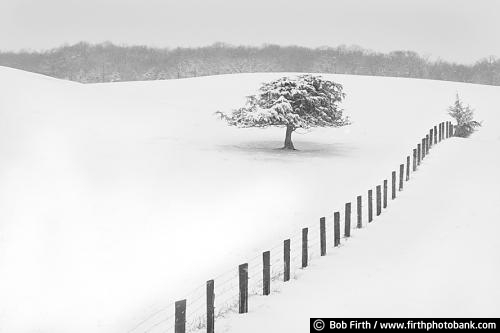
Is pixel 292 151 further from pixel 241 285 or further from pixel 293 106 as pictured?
pixel 241 285

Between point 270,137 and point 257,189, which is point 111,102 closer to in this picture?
point 270,137

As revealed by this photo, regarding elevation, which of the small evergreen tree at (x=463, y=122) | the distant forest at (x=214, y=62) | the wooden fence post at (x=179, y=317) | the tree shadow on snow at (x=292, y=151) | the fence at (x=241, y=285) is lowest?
the fence at (x=241, y=285)

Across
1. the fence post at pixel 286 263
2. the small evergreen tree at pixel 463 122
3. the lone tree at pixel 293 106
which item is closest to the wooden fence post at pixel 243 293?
the fence post at pixel 286 263

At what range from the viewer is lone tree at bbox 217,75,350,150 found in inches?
1261

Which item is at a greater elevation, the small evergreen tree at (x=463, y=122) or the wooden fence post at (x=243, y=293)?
the small evergreen tree at (x=463, y=122)

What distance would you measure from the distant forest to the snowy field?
364 ft

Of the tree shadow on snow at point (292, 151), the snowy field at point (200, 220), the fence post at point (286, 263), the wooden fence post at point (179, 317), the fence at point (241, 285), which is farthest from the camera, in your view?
the tree shadow on snow at point (292, 151)

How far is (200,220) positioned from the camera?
1969 cm

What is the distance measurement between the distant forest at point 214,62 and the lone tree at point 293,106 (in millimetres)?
111900

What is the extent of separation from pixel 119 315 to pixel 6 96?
28.2 m

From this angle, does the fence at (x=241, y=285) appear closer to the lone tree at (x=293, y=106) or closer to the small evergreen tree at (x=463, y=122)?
the lone tree at (x=293, y=106)

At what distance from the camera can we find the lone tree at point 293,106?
32.0 m

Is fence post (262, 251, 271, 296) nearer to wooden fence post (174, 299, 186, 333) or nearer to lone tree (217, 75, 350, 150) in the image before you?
wooden fence post (174, 299, 186, 333)

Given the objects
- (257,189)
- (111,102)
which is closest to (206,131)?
(111,102)
